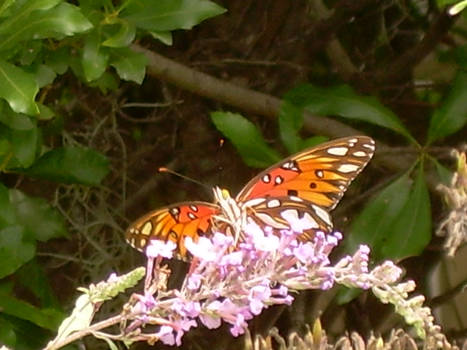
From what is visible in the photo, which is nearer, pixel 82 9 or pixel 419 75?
pixel 82 9

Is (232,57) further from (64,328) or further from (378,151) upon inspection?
(64,328)

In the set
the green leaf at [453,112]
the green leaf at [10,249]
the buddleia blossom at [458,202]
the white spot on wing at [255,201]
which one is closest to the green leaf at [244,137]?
the green leaf at [453,112]

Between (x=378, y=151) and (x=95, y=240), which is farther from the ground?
(x=378, y=151)

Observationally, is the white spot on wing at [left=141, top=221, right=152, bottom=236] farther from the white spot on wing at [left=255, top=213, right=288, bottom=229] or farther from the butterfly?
the white spot on wing at [left=255, top=213, right=288, bottom=229]

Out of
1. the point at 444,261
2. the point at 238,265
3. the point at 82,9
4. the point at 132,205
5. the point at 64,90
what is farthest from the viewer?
the point at 444,261

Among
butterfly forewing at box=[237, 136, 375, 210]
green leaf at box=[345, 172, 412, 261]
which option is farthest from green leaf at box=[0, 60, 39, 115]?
green leaf at box=[345, 172, 412, 261]

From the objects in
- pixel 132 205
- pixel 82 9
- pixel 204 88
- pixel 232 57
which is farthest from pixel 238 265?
pixel 132 205

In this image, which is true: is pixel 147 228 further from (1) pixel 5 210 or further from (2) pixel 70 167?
(2) pixel 70 167

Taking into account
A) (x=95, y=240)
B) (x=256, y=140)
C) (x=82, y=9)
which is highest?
(x=82, y=9)

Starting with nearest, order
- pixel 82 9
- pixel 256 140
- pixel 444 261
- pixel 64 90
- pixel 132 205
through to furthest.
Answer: pixel 82 9 → pixel 256 140 → pixel 64 90 → pixel 132 205 → pixel 444 261
